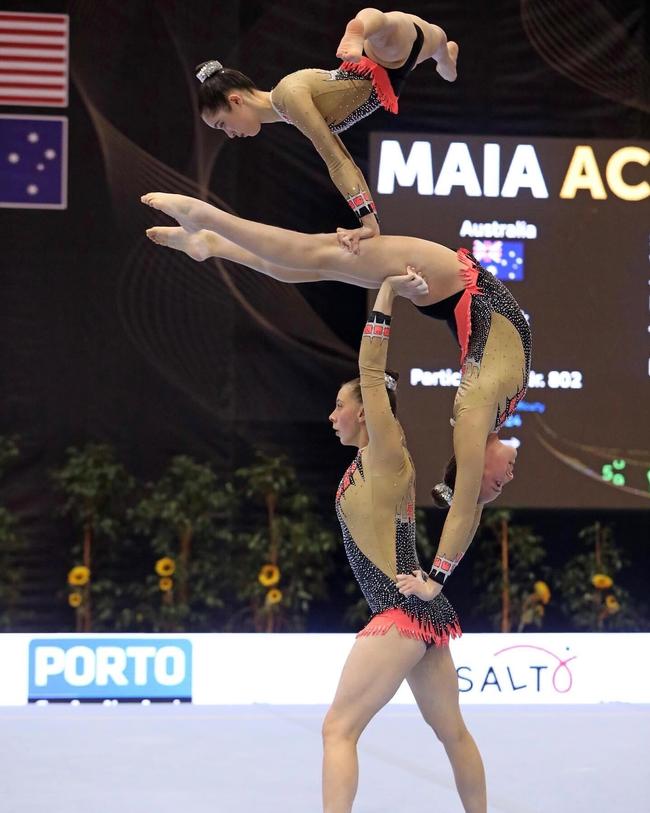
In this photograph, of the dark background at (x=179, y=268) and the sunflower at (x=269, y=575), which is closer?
the sunflower at (x=269, y=575)

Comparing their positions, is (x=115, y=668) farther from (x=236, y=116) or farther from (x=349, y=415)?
(x=236, y=116)

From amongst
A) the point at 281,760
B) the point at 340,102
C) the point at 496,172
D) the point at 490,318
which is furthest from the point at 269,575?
the point at 340,102

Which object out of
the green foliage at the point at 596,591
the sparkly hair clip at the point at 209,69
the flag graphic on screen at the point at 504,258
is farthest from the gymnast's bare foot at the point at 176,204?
the green foliage at the point at 596,591

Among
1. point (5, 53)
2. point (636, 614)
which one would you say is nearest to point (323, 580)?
point (636, 614)

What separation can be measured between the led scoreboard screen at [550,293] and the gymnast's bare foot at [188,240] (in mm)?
2742

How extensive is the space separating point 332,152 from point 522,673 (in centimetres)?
358

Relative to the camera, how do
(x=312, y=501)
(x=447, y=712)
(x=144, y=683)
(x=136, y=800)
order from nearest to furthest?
1. (x=447, y=712)
2. (x=136, y=800)
3. (x=144, y=683)
4. (x=312, y=501)

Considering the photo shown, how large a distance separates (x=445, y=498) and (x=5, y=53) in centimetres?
416

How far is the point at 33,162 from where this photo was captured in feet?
21.1

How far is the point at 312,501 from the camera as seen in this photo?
6.52 m

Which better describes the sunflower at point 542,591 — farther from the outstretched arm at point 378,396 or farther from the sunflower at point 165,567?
the outstretched arm at point 378,396

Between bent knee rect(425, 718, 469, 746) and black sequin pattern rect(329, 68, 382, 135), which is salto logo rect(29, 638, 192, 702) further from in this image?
black sequin pattern rect(329, 68, 382, 135)

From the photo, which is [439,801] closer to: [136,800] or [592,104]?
[136,800]

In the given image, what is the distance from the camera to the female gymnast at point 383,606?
3.08 metres
